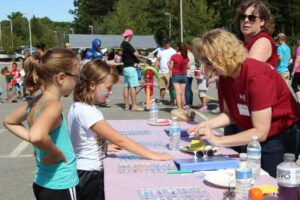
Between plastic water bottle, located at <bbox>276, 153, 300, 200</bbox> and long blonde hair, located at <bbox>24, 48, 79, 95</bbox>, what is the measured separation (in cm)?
120

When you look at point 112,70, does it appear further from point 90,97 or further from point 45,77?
point 45,77

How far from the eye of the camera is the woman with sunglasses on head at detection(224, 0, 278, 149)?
301 centimetres

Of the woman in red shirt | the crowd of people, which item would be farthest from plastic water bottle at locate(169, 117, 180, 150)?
the woman in red shirt

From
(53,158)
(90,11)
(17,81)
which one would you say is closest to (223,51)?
(53,158)

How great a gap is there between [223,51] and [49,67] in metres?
0.97

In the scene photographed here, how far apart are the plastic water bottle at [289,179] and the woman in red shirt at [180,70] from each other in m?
7.39

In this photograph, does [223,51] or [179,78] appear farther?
[179,78]

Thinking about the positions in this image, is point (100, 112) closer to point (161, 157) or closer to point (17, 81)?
point (161, 157)

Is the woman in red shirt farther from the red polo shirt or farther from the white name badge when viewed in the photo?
the white name badge

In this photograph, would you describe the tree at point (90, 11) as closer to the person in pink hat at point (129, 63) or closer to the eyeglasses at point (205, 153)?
the person in pink hat at point (129, 63)

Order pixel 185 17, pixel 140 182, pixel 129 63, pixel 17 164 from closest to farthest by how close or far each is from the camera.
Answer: pixel 140 182
pixel 17 164
pixel 129 63
pixel 185 17

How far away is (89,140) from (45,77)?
62cm

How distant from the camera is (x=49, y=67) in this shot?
226 cm

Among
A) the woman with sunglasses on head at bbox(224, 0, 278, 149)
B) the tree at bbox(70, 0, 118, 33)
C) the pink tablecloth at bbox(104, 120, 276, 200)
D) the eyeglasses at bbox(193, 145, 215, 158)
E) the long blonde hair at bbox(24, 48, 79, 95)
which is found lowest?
the pink tablecloth at bbox(104, 120, 276, 200)
